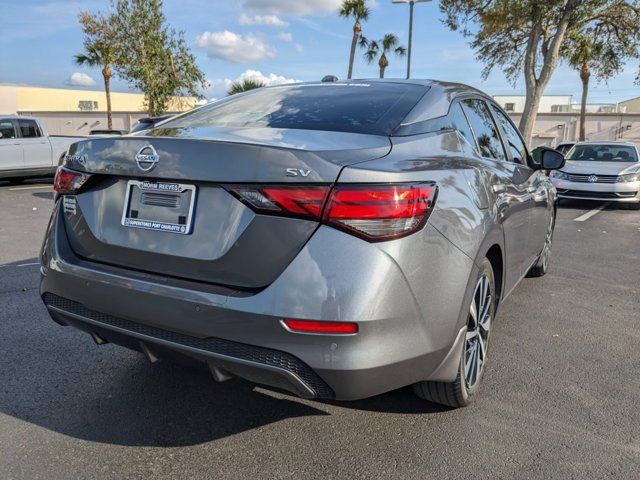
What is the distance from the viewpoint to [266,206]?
2010 millimetres

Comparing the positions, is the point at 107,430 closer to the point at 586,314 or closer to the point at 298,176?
the point at 298,176

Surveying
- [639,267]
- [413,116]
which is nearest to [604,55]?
[639,267]

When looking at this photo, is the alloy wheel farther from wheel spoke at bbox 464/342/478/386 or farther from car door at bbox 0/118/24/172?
car door at bbox 0/118/24/172

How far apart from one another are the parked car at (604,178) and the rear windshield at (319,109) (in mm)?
10016

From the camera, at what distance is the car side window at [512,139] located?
4.01 m

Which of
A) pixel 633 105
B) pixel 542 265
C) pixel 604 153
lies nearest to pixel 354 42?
pixel 604 153

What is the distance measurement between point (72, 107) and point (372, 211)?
5748cm

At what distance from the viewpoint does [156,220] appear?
87.6 inches

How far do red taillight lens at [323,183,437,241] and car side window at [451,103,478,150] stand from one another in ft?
3.53

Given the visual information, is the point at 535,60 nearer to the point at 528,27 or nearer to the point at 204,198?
the point at 528,27

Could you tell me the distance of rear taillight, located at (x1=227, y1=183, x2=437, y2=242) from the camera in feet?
6.45

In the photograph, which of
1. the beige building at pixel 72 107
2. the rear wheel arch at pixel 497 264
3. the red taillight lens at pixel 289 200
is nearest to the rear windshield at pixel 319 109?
the red taillight lens at pixel 289 200

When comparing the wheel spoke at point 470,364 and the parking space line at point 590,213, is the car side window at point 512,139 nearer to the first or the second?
the wheel spoke at point 470,364

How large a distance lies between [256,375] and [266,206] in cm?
64
